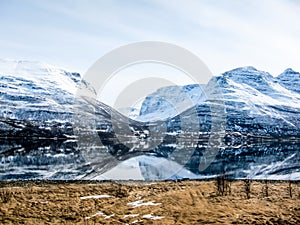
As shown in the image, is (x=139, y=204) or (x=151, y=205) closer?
(x=151, y=205)

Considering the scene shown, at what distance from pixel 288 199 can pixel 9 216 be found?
1974 centimetres

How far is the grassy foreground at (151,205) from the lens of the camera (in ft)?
68.4

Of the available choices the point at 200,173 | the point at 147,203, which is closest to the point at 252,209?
the point at 147,203

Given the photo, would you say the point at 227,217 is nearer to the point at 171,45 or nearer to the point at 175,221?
the point at 175,221

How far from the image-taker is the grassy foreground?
20.9m

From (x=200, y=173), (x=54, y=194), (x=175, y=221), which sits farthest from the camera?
(x=200, y=173)

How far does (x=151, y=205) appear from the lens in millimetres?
24609

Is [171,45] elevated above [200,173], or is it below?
above

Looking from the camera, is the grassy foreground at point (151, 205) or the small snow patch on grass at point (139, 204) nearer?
the grassy foreground at point (151, 205)

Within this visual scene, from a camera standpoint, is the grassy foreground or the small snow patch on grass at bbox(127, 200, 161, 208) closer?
the grassy foreground

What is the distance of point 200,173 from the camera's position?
5447 cm

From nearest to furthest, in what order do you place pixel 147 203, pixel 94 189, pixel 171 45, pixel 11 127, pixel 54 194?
pixel 147 203
pixel 54 194
pixel 94 189
pixel 171 45
pixel 11 127

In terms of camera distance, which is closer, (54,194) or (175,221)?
(175,221)

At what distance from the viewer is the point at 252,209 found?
22688mm
